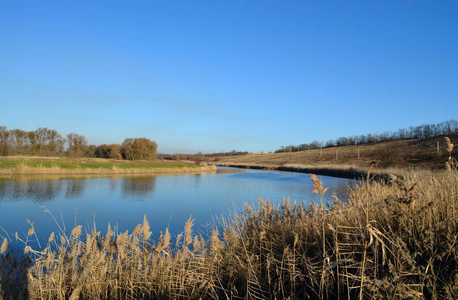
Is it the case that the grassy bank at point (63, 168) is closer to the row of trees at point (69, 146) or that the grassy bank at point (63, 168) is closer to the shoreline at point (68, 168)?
the shoreline at point (68, 168)

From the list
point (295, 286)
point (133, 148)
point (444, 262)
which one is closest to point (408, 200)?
point (444, 262)

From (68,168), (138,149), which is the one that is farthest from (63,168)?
(138,149)

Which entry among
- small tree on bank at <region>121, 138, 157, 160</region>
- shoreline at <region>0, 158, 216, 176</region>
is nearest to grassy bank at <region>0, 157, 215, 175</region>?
shoreline at <region>0, 158, 216, 176</region>

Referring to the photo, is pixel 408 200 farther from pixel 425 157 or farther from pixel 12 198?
pixel 425 157

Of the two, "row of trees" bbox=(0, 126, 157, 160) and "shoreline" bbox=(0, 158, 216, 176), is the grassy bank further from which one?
"row of trees" bbox=(0, 126, 157, 160)

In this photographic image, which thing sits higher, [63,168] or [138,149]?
[138,149]

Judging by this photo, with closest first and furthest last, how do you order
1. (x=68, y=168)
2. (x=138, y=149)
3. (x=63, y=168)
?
1. (x=63, y=168)
2. (x=68, y=168)
3. (x=138, y=149)

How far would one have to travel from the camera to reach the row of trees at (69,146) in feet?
144

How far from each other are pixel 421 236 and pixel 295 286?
1329 mm

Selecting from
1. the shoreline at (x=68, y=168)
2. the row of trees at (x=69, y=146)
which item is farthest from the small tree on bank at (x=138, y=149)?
the shoreline at (x=68, y=168)

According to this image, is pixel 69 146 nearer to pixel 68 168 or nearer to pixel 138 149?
pixel 138 149

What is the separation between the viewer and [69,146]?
158 ft

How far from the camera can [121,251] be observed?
353cm

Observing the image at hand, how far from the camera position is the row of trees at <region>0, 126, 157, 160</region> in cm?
4392
